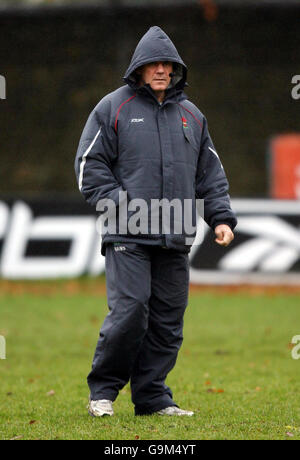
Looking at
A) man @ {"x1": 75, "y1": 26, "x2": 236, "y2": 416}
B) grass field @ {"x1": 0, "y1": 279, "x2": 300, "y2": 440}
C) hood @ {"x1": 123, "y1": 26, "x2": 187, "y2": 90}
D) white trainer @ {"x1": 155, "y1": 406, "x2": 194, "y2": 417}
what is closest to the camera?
grass field @ {"x1": 0, "y1": 279, "x2": 300, "y2": 440}

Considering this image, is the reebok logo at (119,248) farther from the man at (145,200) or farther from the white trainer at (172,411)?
the white trainer at (172,411)

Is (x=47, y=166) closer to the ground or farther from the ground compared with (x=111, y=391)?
farther from the ground

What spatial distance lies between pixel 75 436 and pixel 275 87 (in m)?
19.1

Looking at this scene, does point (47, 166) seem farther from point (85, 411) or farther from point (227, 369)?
point (85, 411)

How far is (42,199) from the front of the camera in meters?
15.4

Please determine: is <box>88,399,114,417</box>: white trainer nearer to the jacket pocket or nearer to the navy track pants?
the navy track pants

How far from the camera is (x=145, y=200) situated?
5.59m

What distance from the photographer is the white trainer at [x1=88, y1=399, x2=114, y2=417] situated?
5.71m

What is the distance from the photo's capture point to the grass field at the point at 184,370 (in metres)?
5.47

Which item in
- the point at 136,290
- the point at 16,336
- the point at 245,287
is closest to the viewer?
the point at 136,290

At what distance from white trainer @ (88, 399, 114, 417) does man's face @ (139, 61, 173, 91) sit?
200cm

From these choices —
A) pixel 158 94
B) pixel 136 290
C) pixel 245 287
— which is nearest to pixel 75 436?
pixel 136 290

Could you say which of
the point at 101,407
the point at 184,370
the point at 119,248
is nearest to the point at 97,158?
the point at 119,248

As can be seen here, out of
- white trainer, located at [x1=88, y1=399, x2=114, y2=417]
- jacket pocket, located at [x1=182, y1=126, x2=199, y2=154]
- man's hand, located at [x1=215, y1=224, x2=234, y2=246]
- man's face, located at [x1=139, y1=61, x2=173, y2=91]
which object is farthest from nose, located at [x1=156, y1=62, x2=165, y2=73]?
white trainer, located at [x1=88, y1=399, x2=114, y2=417]
